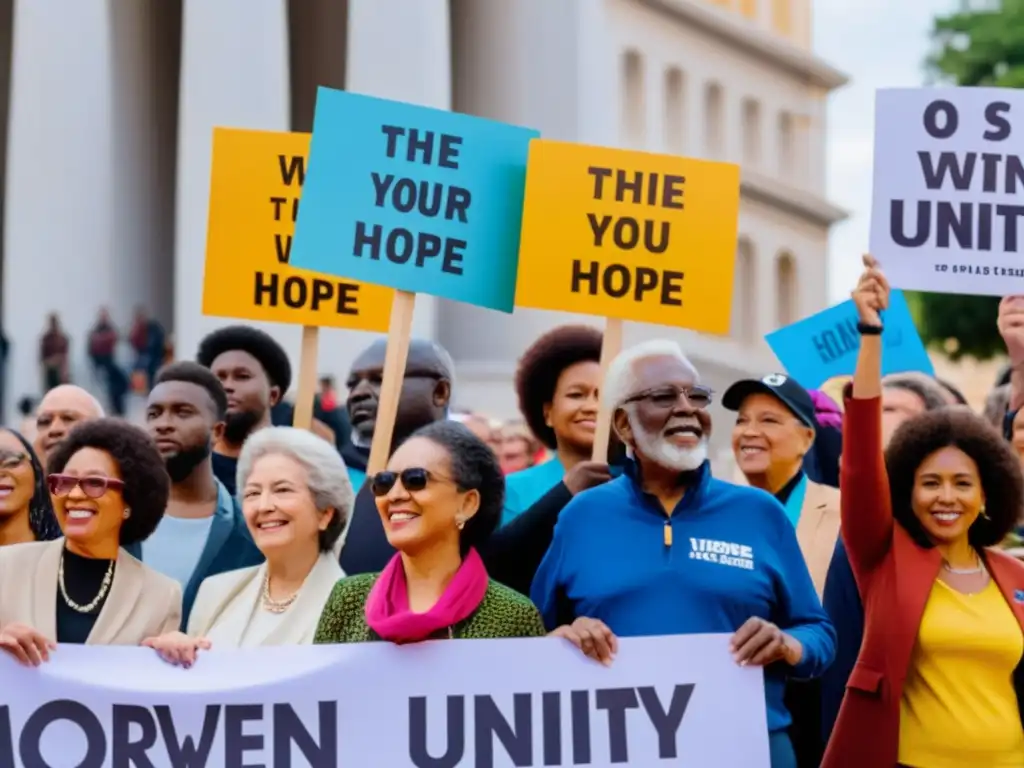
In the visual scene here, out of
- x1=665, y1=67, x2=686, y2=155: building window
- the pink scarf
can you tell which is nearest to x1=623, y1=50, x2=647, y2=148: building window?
x1=665, y1=67, x2=686, y2=155: building window

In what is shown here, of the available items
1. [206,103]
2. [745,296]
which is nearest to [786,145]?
[745,296]

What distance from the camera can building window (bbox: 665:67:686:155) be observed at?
1764 inches

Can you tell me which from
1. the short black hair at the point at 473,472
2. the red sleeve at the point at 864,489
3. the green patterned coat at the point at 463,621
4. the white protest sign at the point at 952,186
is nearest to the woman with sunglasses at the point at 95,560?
the green patterned coat at the point at 463,621

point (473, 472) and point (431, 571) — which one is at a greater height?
point (473, 472)

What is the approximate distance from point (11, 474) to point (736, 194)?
274cm

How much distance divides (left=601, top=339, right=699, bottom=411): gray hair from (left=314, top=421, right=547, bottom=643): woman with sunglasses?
44 cm

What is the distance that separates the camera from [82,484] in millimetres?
6016

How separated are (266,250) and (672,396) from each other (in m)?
3.25

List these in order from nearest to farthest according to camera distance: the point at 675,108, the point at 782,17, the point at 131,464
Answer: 1. the point at 131,464
2. the point at 675,108
3. the point at 782,17

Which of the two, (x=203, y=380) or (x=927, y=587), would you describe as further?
(x=203, y=380)

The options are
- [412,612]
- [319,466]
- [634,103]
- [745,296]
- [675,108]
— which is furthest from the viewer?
[745,296]

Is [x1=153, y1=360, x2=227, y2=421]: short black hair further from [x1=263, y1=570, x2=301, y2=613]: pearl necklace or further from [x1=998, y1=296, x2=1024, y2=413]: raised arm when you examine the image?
[x1=998, y1=296, x2=1024, y2=413]: raised arm

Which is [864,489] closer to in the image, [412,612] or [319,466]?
[412,612]

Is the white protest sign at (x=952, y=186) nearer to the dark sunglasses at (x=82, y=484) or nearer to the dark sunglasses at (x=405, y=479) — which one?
the dark sunglasses at (x=405, y=479)
